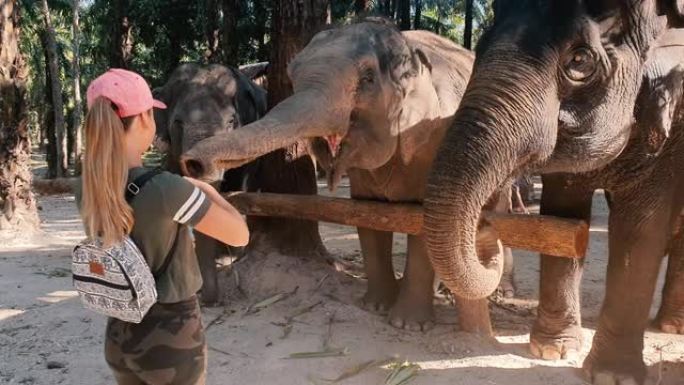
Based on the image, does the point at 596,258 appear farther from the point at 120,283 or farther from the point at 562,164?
the point at 120,283

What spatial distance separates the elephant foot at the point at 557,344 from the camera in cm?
468

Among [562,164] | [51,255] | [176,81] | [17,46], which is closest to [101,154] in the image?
[562,164]

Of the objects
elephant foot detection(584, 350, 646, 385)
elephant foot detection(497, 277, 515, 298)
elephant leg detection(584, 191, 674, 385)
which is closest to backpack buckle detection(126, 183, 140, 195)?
elephant leg detection(584, 191, 674, 385)

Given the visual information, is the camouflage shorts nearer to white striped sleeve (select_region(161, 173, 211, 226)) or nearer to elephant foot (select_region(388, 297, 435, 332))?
white striped sleeve (select_region(161, 173, 211, 226))

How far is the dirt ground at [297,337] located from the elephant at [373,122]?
0.33 m

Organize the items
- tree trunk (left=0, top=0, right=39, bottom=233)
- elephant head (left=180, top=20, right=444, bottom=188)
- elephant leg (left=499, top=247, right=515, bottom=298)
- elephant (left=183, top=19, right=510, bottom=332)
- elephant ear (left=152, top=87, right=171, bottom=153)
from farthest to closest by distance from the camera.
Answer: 1. tree trunk (left=0, top=0, right=39, bottom=233)
2. elephant leg (left=499, top=247, right=515, bottom=298)
3. elephant ear (left=152, top=87, right=171, bottom=153)
4. elephant head (left=180, top=20, right=444, bottom=188)
5. elephant (left=183, top=19, right=510, bottom=332)

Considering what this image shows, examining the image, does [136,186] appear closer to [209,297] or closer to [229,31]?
[209,297]

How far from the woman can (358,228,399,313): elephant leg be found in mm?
2804

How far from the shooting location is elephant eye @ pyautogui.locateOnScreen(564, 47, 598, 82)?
2.98 metres

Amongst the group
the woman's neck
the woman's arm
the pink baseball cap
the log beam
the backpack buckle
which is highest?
the pink baseball cap

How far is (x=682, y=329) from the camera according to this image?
527 centimetres

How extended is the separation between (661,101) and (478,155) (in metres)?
1.10

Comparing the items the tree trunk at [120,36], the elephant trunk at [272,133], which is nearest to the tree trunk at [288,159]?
the elephant trunk at [272,133]

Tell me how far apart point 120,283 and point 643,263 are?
2873 millimetres
